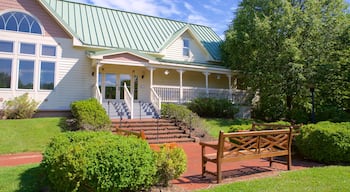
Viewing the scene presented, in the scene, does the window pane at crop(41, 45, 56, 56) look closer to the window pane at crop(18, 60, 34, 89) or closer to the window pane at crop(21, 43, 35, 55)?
the window pane at crop(21, 43, 35, 55)

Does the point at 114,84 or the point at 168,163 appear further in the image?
the point at 114,84

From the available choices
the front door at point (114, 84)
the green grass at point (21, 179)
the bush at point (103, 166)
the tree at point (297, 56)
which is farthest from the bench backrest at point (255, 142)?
the front door at point (114, 84)

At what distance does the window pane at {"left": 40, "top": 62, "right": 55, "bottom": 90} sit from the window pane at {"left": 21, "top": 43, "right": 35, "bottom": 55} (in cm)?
96

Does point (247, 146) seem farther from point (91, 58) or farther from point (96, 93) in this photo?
point (91, 58)

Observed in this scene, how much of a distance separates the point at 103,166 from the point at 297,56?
16977mm

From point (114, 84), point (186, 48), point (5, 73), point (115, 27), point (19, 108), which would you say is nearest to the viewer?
point (19, 108)

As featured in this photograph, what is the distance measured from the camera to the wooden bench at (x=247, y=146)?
6.50 m

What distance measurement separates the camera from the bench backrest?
6745mm

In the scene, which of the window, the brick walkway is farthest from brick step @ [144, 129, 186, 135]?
the window

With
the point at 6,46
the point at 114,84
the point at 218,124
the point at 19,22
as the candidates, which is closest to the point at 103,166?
the point at 218,124

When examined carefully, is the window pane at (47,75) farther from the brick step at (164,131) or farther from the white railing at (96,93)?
the brick step at (164,131)

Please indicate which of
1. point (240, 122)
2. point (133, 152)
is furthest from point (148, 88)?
point (133, 152)

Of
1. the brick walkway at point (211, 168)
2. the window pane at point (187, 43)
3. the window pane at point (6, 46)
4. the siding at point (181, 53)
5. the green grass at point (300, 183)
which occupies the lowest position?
the brick walkway at point (211, 168)

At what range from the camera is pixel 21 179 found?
21.5ft
